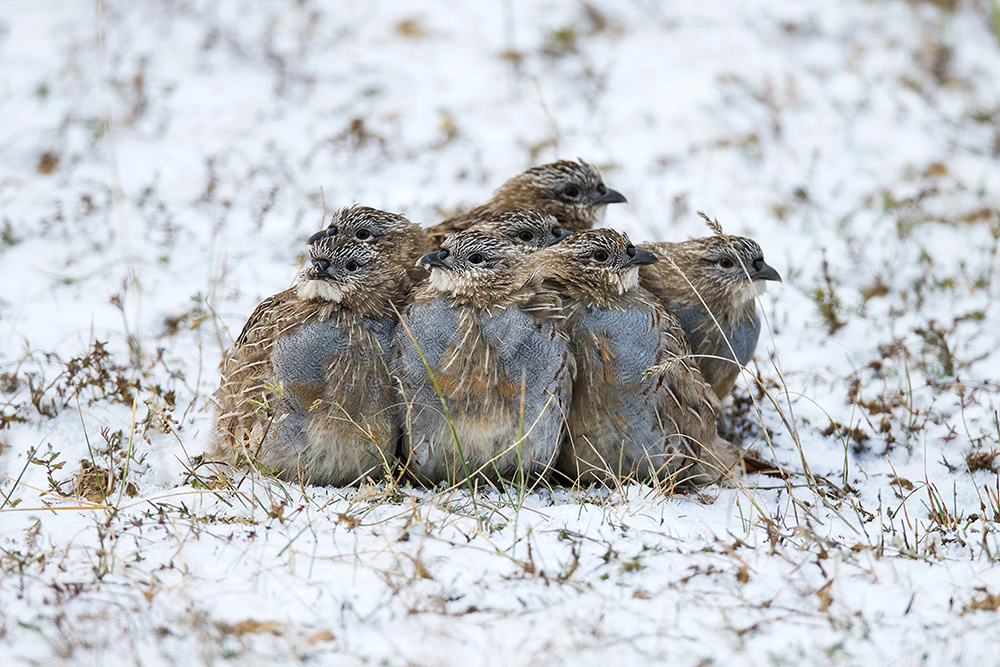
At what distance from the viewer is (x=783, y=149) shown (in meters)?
9.61

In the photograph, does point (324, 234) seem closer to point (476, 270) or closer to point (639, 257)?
point (476, 270)

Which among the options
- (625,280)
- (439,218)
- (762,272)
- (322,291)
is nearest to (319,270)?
(322,291)

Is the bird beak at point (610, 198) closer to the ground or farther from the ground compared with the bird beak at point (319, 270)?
farther from the ground

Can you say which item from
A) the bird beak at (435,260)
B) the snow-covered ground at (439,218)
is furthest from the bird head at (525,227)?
the snow-covered ground at (439,218)

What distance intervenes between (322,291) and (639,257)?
1.74 metres

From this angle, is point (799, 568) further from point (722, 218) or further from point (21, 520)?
point (722, 218)

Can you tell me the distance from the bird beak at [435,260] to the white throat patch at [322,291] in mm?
473

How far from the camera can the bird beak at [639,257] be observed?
5129mm

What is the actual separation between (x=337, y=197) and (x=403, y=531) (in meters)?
5.00

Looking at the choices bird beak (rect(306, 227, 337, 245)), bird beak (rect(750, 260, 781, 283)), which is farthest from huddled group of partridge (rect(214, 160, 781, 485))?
bird beak (rect(750, 260, 781, 283))

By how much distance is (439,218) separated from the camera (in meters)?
8.15

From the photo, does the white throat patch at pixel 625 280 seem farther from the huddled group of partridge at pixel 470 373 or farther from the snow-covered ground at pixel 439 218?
the snow-covered ground at pixel 439 218

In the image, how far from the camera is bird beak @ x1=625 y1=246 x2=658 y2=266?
5.13 meters

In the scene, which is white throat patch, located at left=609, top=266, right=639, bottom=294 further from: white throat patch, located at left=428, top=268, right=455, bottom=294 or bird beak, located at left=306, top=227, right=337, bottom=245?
bird beak, located at left=306, top=227, right=337, bottom=245
